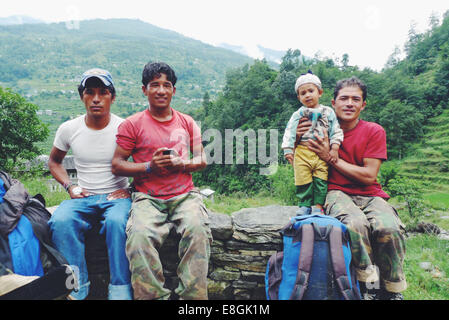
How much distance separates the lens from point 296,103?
39094mm

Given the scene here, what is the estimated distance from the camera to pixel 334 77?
135 ft

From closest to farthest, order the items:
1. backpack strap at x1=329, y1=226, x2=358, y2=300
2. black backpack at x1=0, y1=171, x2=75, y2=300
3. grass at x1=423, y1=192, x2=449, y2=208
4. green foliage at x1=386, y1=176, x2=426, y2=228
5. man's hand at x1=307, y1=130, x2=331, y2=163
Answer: black backpack at x1=0, y1=171, x2=75, y2=300, backpack strap at x1=329, y1=226, x2=358, y2=300, man's hand at x1=307, y1=130, x2=331, y2=163, green foliage at x1=386, y1=176, x2=426, y2=228, grass at x1=423, y1=192, x2=449, y2=208

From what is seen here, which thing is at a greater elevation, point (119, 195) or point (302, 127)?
point (302, 127)

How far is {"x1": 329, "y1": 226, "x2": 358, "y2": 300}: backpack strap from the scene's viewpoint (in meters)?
1.78

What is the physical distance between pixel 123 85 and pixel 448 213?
279 ft

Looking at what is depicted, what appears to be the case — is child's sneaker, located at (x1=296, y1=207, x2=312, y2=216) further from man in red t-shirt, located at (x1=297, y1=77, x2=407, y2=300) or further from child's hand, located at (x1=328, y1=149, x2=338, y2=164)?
child's hand, located at (x1=328, y1=149, x2=338, y2=164)

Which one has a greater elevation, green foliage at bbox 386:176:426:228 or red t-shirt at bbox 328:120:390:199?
red t-shirt at bbox 328:120:390:199

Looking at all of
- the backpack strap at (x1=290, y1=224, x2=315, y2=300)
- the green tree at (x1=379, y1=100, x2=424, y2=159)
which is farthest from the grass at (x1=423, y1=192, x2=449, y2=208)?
the backpack strap at (x1=290, y1=224, x2=315, y2=300)

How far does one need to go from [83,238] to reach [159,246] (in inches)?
26.4

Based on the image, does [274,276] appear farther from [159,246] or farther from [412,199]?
[412,199]

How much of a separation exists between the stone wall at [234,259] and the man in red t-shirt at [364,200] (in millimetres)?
622

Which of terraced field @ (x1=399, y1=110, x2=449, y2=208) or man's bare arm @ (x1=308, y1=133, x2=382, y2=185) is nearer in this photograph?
man's bare arm @ (x1=308, y1=133, x2=382, y2=185)

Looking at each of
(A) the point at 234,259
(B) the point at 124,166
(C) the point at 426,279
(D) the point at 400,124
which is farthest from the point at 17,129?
(D) the point at 400,124

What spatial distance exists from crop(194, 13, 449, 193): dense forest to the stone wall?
90.8ft
